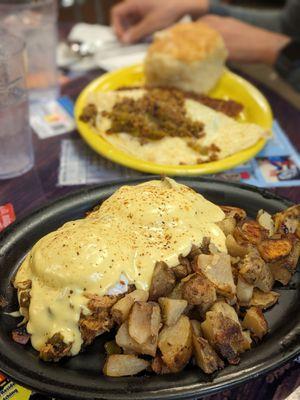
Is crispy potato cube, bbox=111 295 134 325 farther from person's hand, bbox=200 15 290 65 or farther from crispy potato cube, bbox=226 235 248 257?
person's hand, bbox=200 15 290 65

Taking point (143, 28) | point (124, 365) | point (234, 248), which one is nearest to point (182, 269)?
point (234, 248)

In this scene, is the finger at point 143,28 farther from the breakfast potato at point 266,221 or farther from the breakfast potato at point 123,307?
the breakfast potato at point 123,307

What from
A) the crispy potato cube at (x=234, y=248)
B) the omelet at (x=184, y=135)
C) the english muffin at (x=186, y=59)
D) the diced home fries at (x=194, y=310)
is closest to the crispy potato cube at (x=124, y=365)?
the diced home fries at (x=194, y=310)

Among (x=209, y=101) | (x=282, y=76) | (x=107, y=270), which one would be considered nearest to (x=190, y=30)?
(x=209, y=101)

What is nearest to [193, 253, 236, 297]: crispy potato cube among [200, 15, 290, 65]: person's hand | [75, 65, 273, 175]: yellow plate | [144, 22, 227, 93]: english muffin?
[75, 65, 273, 175]: yellow plate

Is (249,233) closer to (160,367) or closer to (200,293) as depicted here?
(200,293)

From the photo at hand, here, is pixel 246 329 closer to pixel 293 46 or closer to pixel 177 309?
pixel 177 309
